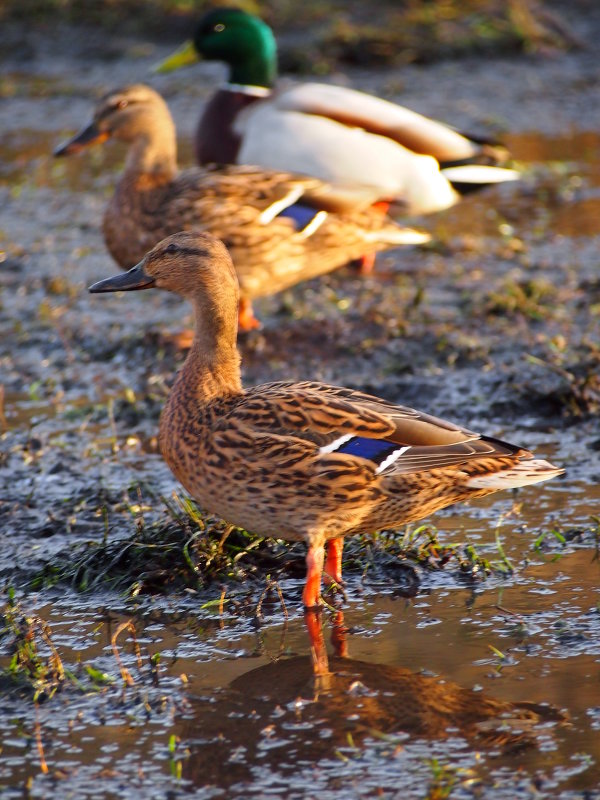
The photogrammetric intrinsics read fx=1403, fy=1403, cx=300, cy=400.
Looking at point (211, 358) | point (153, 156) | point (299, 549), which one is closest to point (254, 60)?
point (153, 156)

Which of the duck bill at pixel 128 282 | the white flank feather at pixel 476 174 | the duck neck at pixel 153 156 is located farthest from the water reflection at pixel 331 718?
the white flank feather at pixel 476 174

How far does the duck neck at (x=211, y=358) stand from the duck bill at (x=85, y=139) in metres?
3.51

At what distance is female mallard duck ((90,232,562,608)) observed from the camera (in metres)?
4.60

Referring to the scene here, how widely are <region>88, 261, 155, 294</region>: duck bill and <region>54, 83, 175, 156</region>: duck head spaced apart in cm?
304

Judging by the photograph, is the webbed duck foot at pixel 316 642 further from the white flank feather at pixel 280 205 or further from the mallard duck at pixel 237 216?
the white flank feather at pixel 280 205

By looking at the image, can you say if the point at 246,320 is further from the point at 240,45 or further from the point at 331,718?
the point at 331,718

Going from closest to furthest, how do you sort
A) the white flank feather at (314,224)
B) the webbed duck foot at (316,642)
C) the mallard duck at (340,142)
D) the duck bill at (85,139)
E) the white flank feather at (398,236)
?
the webbed duck foot at (316,642)
the white flank feather at (314,224)
the white flank feather at (398,236)
the duck bill at (85,139)
the mallard duck at (340,142)

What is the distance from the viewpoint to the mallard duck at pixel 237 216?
7.56 m

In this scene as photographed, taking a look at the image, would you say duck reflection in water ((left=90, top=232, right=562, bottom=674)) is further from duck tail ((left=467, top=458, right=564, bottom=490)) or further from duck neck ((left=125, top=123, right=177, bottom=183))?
duck neck ((left=125, top=123, right=177, bottom=183))

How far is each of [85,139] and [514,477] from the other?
4.56m

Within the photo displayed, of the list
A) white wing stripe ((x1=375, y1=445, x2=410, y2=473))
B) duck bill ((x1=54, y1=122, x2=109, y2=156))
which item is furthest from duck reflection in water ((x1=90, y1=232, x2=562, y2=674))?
duck bill ((x1=54, y1=122, x2=109, y2=156))

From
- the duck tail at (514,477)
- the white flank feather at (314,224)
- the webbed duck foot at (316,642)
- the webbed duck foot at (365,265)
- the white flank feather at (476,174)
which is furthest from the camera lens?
the white flank feather at (476,174)

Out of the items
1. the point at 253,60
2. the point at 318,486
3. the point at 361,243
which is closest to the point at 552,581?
the point at 318,486

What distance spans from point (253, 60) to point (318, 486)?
563 centimetres
